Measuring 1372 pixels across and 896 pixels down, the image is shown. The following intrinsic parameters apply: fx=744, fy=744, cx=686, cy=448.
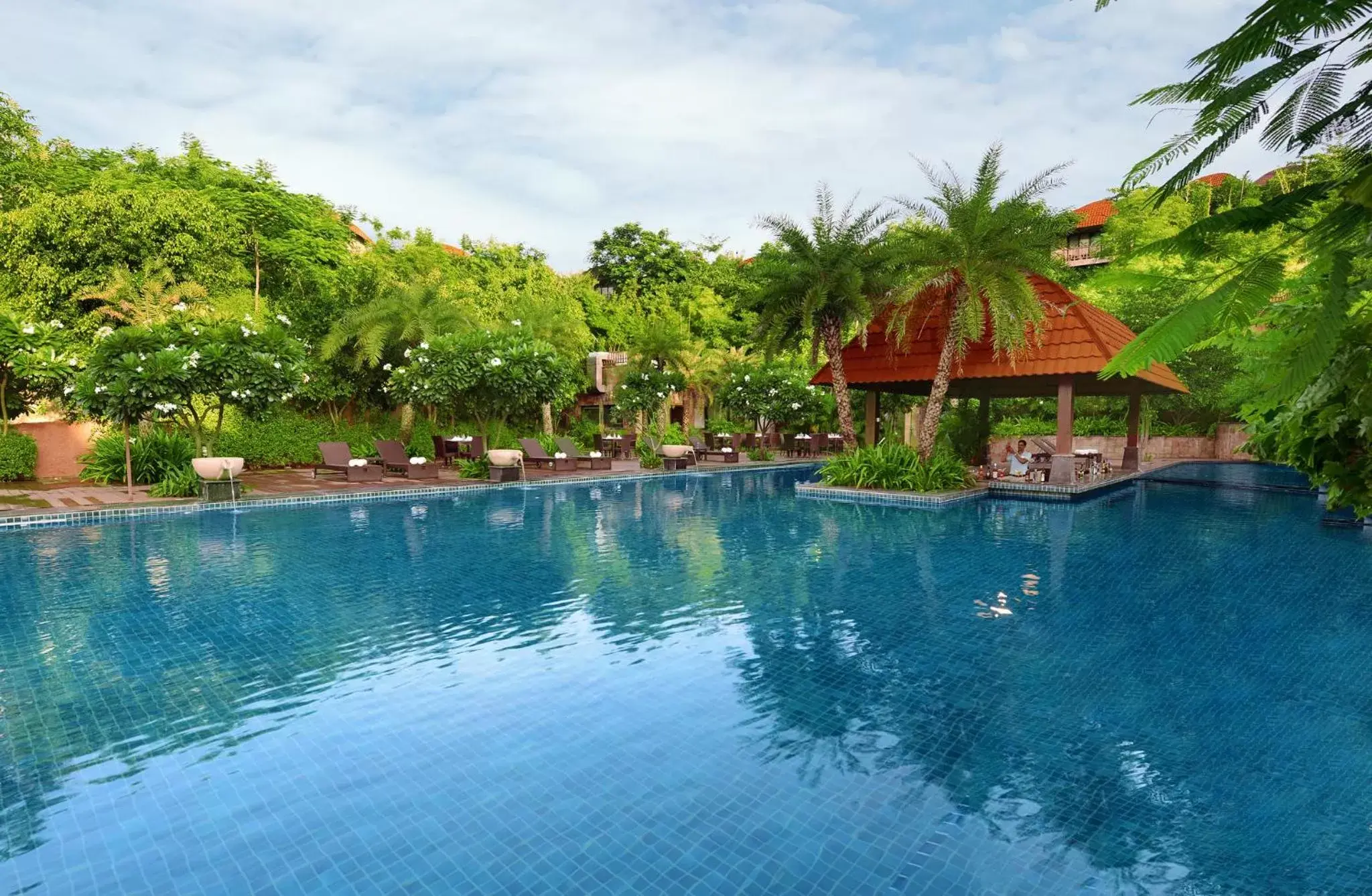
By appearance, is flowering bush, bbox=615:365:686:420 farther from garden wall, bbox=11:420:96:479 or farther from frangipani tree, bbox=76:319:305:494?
garden wall, bbox=11:420:96:479

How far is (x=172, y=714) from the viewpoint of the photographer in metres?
5.26

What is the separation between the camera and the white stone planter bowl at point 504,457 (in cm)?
1945

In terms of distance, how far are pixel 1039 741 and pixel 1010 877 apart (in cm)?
158

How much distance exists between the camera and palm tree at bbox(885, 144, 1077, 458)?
15.6 m

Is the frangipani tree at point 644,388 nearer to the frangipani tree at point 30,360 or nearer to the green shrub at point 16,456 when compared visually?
the frangipani tree at point 30,360

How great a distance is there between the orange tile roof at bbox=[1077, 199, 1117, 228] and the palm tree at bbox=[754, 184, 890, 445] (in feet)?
118

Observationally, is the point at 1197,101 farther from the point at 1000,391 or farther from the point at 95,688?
the point at 1000,391

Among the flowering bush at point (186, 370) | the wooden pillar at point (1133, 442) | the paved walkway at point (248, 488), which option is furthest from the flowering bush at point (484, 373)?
the wooden pillar at point (1133, 442)

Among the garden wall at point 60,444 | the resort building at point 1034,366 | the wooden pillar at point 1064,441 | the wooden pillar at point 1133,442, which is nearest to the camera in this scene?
the resort building at point 1034,366

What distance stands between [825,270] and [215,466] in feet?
46.1

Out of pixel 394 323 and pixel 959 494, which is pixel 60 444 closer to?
pixel 394 323

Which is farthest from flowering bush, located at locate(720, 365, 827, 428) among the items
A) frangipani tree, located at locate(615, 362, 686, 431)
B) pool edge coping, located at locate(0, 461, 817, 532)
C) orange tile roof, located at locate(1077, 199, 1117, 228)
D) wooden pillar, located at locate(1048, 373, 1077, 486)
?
orange tile roof, located at locate(1077, 199, 1117, 228)

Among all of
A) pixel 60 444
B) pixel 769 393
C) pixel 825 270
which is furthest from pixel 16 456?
pixel 769 393

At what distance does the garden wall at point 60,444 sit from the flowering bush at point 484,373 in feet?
25.8
